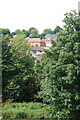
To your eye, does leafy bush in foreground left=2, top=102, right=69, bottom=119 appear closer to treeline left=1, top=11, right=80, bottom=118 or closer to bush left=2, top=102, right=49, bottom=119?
bush left=2, top=102, right=49, bottom=119

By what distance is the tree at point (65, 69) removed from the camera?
9.07 m

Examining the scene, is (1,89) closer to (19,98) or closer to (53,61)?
(19,98)

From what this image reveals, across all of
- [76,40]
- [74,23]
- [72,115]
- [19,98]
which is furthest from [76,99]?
[19,98]

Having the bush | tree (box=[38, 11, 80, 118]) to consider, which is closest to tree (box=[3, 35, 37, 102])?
the bush

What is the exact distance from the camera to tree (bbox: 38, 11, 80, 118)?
9070 mm

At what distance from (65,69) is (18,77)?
455cm

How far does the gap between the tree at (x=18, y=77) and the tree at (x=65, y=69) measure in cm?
300

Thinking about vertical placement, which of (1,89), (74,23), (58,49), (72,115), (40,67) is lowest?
(72,115)

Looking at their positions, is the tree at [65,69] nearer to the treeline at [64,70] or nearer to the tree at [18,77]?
the treeline at [64,70]

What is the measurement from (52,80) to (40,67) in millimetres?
1218

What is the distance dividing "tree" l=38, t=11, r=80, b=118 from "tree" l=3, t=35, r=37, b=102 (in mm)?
3000

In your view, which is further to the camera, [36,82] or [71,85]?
[36,82]

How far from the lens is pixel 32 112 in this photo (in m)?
10.5

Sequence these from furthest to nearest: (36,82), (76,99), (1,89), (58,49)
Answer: (36,82)
(1,89)
(58,49)
(76,99)
